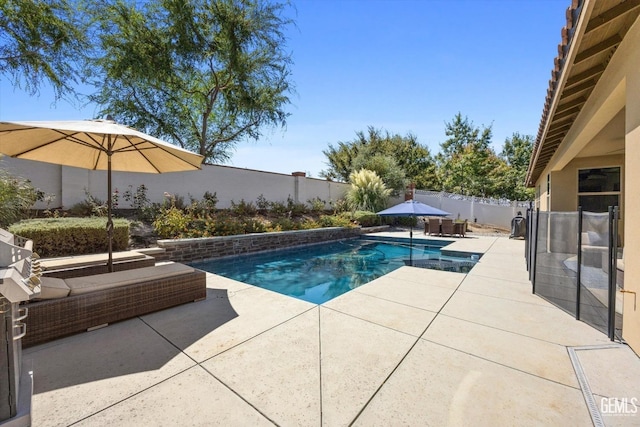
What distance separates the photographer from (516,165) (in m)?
25.2

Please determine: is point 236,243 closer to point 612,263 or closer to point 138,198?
point 138,198

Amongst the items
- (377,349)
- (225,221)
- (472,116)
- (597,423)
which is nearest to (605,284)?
(597,423)

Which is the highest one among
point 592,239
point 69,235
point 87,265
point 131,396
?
point 592,239

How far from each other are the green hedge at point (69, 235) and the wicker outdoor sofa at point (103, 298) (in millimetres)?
3396

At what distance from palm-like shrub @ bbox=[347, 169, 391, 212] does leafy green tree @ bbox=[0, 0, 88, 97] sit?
540 inches

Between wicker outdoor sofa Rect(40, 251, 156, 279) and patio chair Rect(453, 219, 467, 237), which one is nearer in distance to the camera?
wicker outdoor sofa Rect(40, 251, 156, 279)

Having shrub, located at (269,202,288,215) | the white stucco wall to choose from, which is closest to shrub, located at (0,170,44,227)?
the white stucco wall

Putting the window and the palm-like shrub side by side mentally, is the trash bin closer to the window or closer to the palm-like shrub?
the window

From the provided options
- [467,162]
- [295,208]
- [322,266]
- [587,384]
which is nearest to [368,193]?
[295,208]

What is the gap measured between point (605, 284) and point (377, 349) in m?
2.70

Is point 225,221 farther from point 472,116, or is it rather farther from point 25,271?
point 472,116

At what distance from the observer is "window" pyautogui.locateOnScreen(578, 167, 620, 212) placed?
22.9ft

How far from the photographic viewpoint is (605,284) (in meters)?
3.01

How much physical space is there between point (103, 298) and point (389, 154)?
2265 centimetres
